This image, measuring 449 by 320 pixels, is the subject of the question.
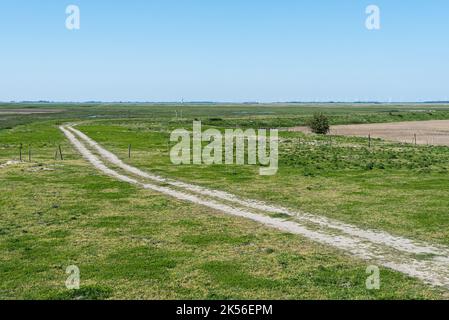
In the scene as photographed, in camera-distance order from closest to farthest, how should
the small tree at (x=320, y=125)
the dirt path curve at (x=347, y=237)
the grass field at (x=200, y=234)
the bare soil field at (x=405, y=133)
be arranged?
the grass field at (x=200, y=234) → the dirt path curve at (x=347, y=237) → the bare soil field at (x=405, y=133) → the small tree at (x=320, y=125)

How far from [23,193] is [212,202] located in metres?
12.9

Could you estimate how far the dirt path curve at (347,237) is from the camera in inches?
621

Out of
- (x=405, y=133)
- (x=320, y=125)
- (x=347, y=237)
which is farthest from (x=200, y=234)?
(x=405, y=133)

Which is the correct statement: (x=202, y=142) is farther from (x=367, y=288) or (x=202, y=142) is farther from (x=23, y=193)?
(x=367, y=288)

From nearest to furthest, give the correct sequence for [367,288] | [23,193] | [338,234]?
[367,288]
[338,234]
[23,193]

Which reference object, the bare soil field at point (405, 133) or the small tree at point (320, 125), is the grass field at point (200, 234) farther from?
the small tree at point (320, 125)

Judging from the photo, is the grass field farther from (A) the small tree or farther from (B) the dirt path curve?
(A) the small tree

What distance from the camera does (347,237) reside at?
19.6 m

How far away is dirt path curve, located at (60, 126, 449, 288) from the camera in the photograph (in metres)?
15.8

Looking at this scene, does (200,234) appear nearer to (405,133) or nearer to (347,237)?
(347,237)

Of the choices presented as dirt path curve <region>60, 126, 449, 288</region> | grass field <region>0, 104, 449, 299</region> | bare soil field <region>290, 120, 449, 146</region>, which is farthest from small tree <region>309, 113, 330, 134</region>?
dirt path curve <region>60, 126, 449, 288</region>

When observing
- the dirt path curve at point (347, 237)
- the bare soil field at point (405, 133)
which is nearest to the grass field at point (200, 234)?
the dirt path curve at point (347, 237)

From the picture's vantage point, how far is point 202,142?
70.2 metres
